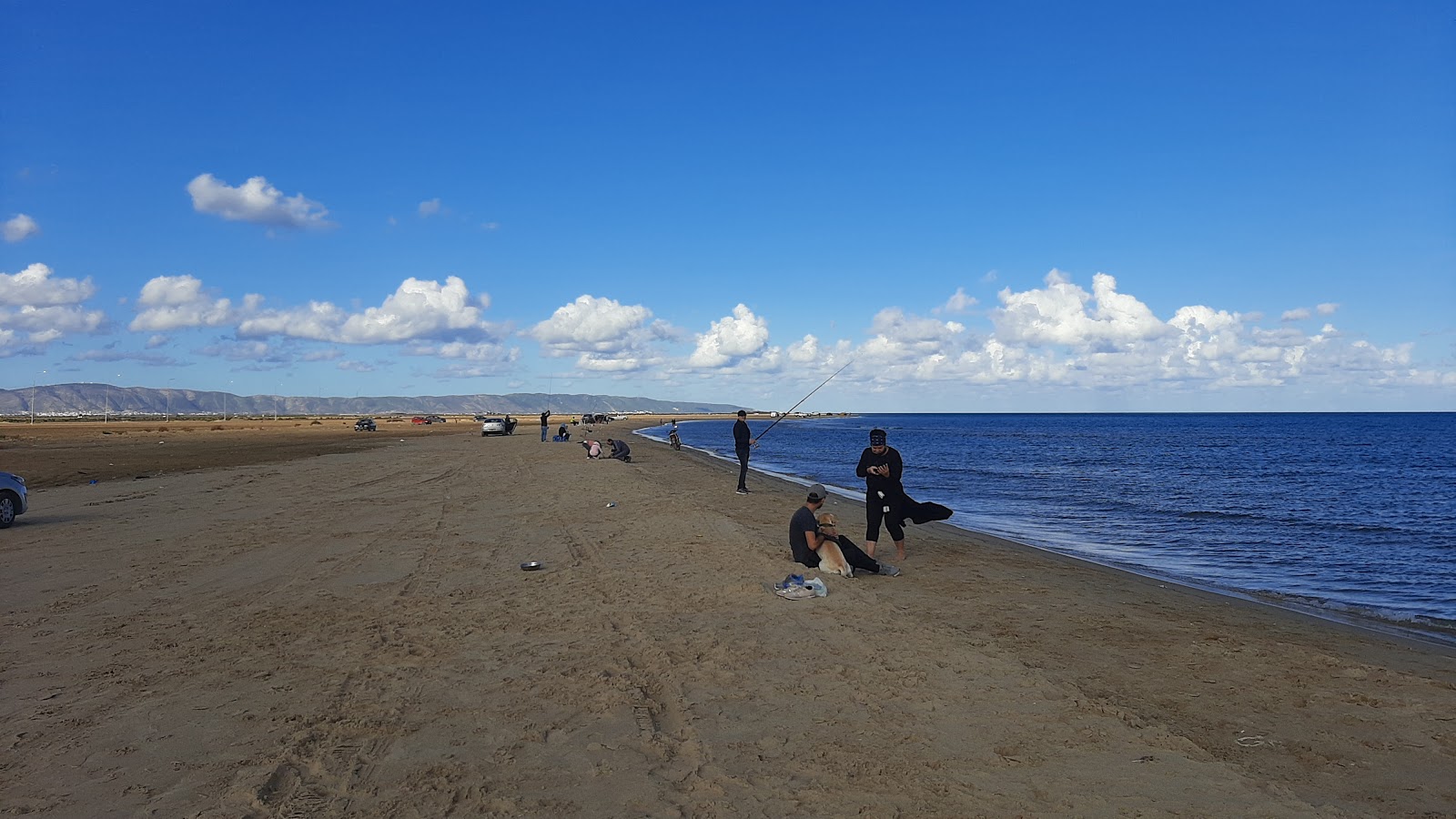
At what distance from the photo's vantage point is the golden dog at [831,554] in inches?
444

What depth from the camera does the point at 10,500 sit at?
15.5m

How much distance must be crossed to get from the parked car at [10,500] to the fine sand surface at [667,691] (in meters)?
3.03

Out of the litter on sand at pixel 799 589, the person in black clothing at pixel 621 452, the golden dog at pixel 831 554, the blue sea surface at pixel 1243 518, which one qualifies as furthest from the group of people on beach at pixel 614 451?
the litter on sand at pixel 799 589

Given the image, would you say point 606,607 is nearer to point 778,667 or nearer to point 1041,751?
point 778,667

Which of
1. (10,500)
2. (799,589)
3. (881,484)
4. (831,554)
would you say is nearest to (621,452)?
(10,500)

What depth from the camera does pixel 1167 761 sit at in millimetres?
5230

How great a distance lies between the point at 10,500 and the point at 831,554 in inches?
603

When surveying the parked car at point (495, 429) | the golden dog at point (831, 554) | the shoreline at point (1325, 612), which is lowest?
the shoreline at point (1325, 612)

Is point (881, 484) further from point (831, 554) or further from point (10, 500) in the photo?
point (10, 500)

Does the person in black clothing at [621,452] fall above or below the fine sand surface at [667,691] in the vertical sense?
above

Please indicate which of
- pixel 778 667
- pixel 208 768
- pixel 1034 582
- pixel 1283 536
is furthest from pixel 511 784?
pixel 1283 536

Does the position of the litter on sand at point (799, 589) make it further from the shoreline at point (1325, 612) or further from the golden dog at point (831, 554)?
the shoreline at point (1325, 612)

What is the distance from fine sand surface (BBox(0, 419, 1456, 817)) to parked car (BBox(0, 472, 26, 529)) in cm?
303

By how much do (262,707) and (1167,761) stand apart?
243 inches
